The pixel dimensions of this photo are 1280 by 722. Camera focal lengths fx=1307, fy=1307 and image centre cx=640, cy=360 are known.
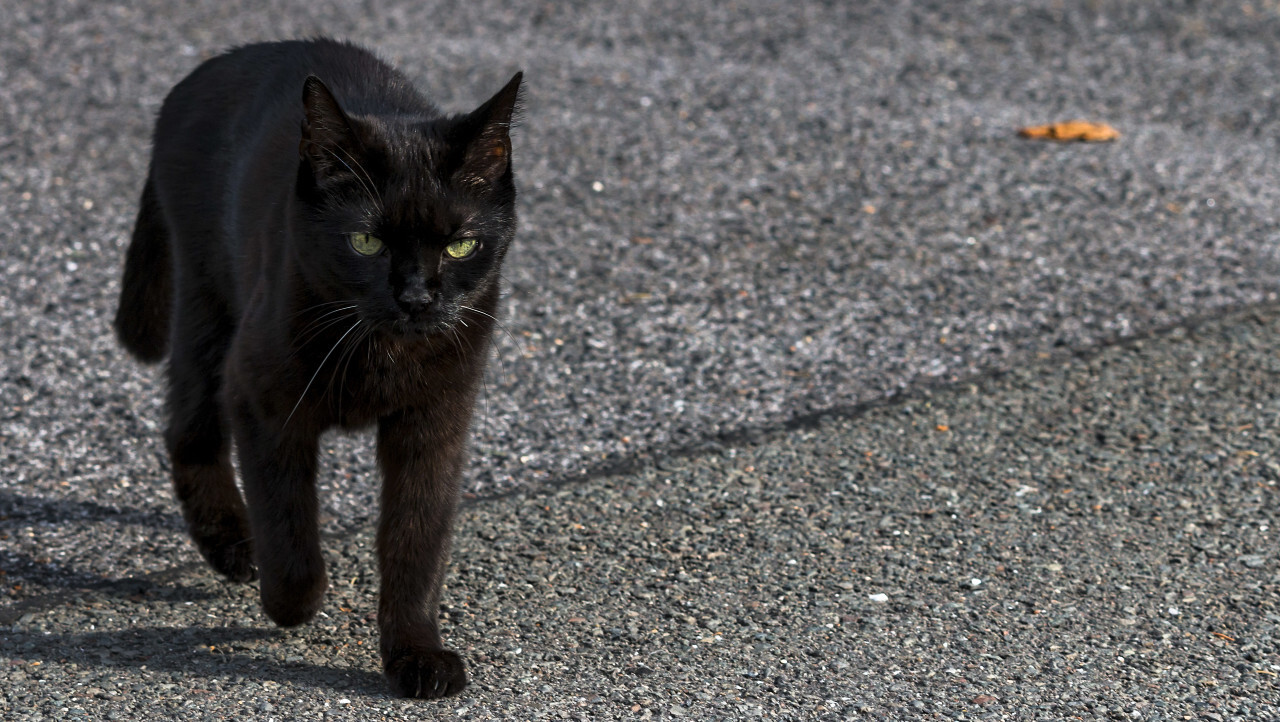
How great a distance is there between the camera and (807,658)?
129 inches

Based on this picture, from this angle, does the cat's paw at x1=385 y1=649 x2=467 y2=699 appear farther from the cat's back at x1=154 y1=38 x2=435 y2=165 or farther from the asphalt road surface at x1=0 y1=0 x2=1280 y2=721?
the cat's back at x1=154 y1=38 x2=435 y2=165

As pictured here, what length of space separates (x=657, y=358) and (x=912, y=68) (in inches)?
155

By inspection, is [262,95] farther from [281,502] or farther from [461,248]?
[281,502]

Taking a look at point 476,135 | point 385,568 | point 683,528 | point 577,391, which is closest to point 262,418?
point 385,568

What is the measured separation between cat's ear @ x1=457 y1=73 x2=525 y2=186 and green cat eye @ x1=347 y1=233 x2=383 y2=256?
24cm

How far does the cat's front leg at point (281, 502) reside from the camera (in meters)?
3.12

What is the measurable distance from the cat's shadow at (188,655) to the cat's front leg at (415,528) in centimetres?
14

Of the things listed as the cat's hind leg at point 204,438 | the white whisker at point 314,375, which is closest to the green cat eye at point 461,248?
the white whisker at point 314,375

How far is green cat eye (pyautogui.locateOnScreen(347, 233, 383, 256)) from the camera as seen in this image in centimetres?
286

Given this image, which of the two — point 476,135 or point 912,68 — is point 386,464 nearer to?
point 476,135

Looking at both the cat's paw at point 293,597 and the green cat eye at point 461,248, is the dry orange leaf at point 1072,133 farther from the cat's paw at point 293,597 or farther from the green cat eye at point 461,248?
the cat's paw at point 293,597

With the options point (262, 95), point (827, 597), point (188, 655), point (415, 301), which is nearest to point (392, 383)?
point (415, 301)

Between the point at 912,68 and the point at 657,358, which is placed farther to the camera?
the point at 912,68

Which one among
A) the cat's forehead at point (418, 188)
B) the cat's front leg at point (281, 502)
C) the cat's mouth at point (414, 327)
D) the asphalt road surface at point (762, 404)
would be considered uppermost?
the cat's forehead at point (418, 188)
